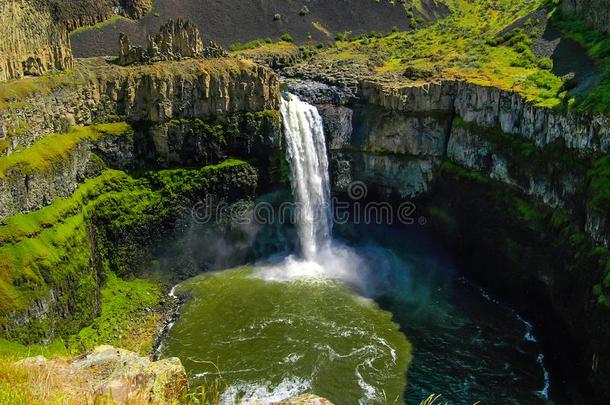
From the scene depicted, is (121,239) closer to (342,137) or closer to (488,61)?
(342,137)

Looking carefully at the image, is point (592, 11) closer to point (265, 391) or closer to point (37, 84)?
point (265, 391)

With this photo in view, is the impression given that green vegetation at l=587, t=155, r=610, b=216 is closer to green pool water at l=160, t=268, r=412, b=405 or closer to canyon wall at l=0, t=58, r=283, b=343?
green pool water at l=160, t=268, r=412, b=405

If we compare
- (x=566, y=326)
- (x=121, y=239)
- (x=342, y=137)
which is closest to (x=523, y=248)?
(x=566, y=326)

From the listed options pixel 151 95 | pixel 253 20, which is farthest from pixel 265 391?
pixel 253 20

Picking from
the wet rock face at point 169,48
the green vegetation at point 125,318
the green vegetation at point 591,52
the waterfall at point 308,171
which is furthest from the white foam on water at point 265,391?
the wet rock face at point 169,48

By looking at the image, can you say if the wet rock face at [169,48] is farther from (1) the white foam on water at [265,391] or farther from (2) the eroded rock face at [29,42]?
(1) the white foam on water at [265,391]
